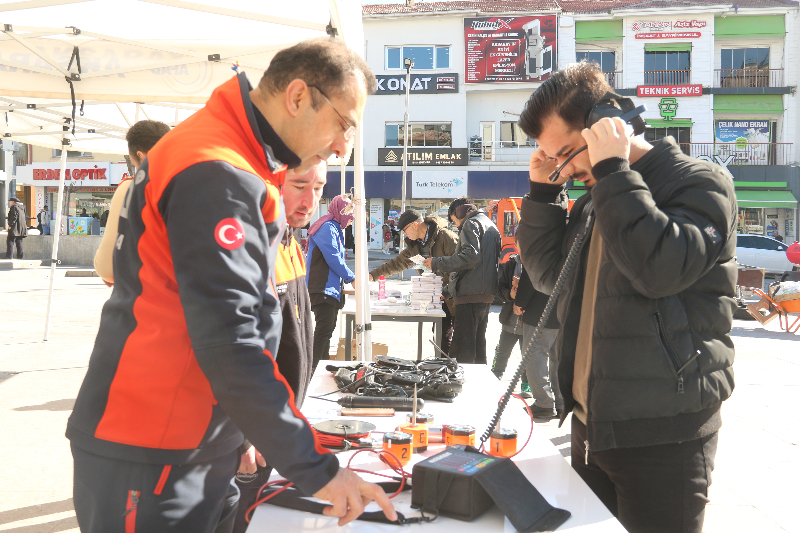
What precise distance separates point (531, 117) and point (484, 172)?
24729 millimetres

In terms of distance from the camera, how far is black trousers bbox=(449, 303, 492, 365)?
6.02 metres

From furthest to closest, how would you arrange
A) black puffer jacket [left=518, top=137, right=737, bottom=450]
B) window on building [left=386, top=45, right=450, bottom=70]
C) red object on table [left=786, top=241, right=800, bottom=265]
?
window on building [left=386, top=45, right=450, bottom=70] < red object on table [left=786, top=241, right=800, bottom=265] < black puffer jacket [left=518, top=137, right=737, bottom=450]

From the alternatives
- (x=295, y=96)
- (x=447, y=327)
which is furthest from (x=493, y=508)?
(x=447, y=327)

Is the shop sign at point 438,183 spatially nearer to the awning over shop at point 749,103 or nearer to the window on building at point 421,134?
the window on building at point 421,134

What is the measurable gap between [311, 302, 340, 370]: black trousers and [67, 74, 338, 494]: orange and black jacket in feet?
14.5

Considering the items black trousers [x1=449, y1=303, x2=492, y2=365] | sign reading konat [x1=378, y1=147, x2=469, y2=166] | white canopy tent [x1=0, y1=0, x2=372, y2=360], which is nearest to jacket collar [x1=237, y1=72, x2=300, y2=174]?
white canopy tent [x1=0, y1=0, x2=372, y2=360]

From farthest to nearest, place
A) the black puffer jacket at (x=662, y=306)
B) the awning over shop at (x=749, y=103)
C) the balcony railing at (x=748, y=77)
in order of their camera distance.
Result: the balcony railing at (x=748, y=77) < the awning over shop at (x=749, y=103) < the black puffer jacket at (x=662, y=306)

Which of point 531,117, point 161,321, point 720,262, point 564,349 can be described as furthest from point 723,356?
point 161,321

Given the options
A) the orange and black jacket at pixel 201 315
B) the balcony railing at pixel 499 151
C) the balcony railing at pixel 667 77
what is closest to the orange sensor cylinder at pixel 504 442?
the orange and black jacket at pixel 201 315

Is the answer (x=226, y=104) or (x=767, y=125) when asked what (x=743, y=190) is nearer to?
(x=767, y=125)

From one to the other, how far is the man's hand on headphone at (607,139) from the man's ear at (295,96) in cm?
77

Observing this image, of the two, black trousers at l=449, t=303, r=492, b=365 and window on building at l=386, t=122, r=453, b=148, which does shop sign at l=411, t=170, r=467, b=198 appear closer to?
window on building at l=386, t=122, r=453, b=148

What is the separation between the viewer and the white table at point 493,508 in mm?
1399

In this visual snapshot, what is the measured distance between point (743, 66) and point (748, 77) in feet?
1.65
